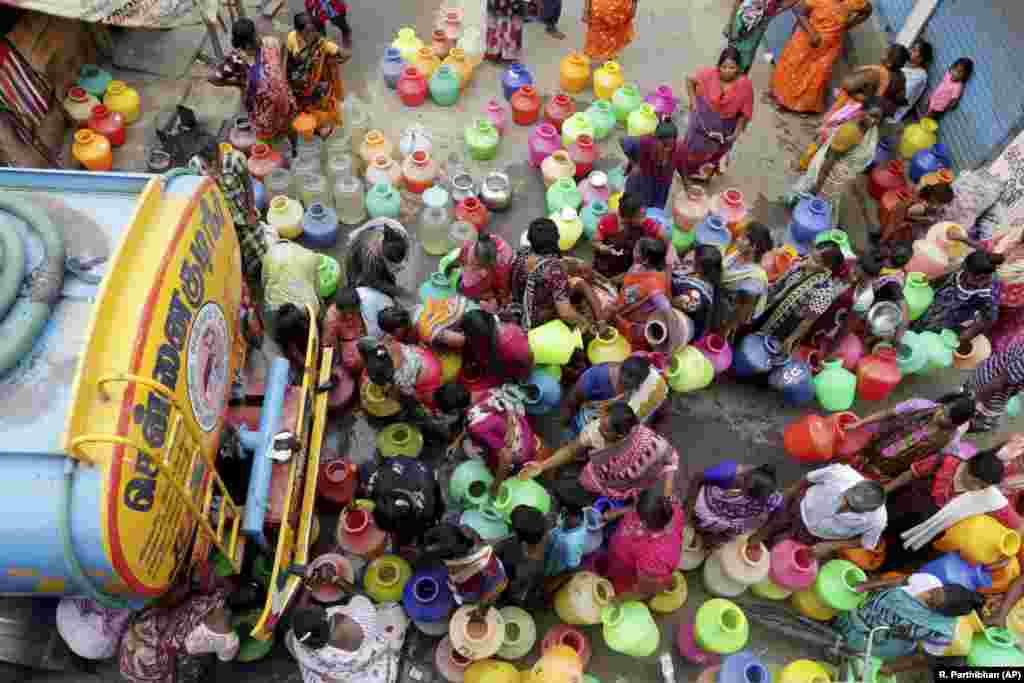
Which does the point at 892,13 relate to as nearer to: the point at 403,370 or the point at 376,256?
the point at 376,256

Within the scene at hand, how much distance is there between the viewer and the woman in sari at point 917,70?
7.92 metres

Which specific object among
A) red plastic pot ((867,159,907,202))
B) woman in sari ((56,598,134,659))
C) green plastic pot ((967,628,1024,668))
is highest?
red plastic pot ((867,159,907,202))

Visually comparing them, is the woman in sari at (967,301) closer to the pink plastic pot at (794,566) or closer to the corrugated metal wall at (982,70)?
the corrugated metal wall at (982,70)

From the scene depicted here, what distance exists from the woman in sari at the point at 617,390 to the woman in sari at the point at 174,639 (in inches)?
101

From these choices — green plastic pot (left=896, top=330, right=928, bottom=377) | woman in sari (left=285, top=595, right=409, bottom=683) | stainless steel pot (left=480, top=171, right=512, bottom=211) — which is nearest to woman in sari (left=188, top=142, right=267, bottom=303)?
stainless steel pot (left=480, top=171, right=512, bottom=211)

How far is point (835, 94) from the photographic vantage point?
877 centimetres

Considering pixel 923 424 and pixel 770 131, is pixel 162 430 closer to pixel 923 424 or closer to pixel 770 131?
pixel 923 424

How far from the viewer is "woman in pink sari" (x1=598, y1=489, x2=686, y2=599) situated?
3762 millimetres

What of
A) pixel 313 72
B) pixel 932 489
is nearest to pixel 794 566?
pixel 932 489

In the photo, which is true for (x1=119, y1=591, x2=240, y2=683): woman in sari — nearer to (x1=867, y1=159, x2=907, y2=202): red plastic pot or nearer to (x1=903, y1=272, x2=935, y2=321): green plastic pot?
(x1=903, y1=272, x2=935, y2=321): green plastic pot

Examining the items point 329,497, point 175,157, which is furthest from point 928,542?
point 175,157

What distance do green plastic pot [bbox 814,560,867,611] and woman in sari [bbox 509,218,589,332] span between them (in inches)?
92.7

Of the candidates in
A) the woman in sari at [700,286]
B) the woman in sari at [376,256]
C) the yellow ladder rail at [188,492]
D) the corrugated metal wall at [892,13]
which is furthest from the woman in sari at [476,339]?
the corrugated metal wall at [892,13]

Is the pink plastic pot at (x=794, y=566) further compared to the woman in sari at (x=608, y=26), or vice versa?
the woman in sari at (x=608, y=26)
